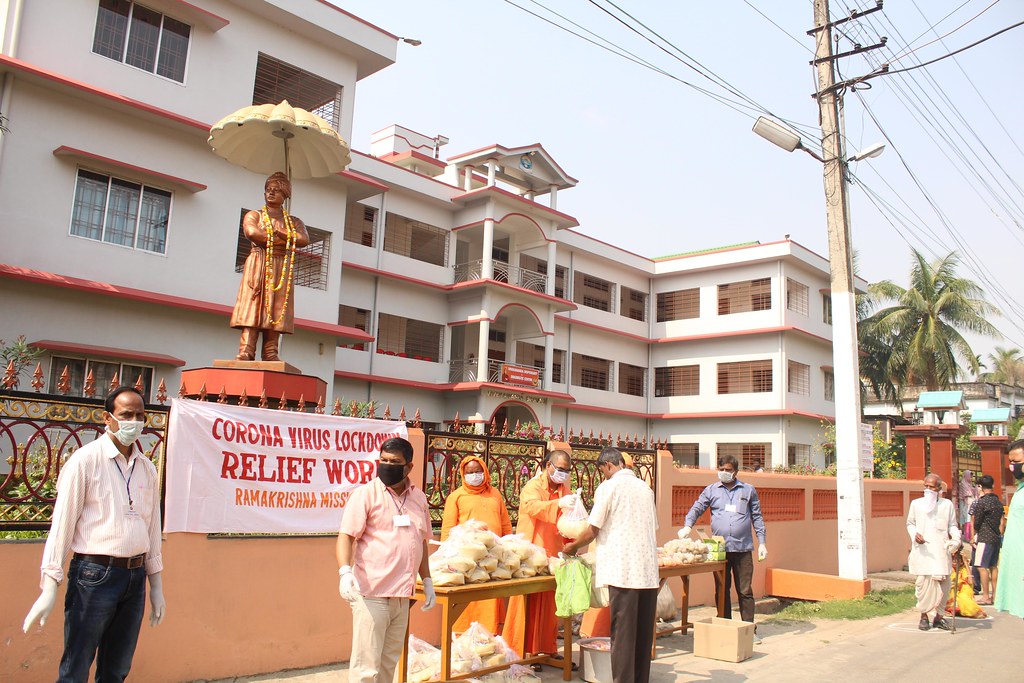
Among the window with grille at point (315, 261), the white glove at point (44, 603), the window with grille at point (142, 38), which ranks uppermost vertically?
the window with grille at point (142, 38)

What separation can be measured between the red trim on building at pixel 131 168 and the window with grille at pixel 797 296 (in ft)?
74.8

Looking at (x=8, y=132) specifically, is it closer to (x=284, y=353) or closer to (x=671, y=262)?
(x=284, y=353)

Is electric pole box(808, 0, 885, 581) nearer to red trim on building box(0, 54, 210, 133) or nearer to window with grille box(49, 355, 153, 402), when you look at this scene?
window with grille box(49, 355, 153, 402)

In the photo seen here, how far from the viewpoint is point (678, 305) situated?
33219 millimetres

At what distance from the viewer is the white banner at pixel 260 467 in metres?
5.76

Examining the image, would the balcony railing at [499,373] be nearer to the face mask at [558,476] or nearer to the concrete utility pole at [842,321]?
the concrete utility pole at [842,321]

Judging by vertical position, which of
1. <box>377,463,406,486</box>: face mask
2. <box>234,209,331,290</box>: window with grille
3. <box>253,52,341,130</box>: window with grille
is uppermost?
<box>253,52,341,130</box>: window with grille

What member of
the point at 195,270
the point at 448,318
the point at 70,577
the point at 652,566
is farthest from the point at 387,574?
the point at 448,318

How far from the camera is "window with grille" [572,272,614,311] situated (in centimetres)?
3078

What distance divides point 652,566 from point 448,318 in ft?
66.9

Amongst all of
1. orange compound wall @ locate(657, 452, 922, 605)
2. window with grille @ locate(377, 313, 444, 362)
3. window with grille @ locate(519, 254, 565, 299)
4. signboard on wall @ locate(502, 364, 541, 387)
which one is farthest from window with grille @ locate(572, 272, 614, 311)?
orange compound wall @ locate(657, 452, 922, 605)

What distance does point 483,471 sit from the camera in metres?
7.06

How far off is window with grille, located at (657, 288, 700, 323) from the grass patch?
22.4m

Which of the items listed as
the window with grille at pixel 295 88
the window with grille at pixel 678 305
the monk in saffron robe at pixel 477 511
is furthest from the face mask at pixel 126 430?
the window with grille at pixel 678 305
